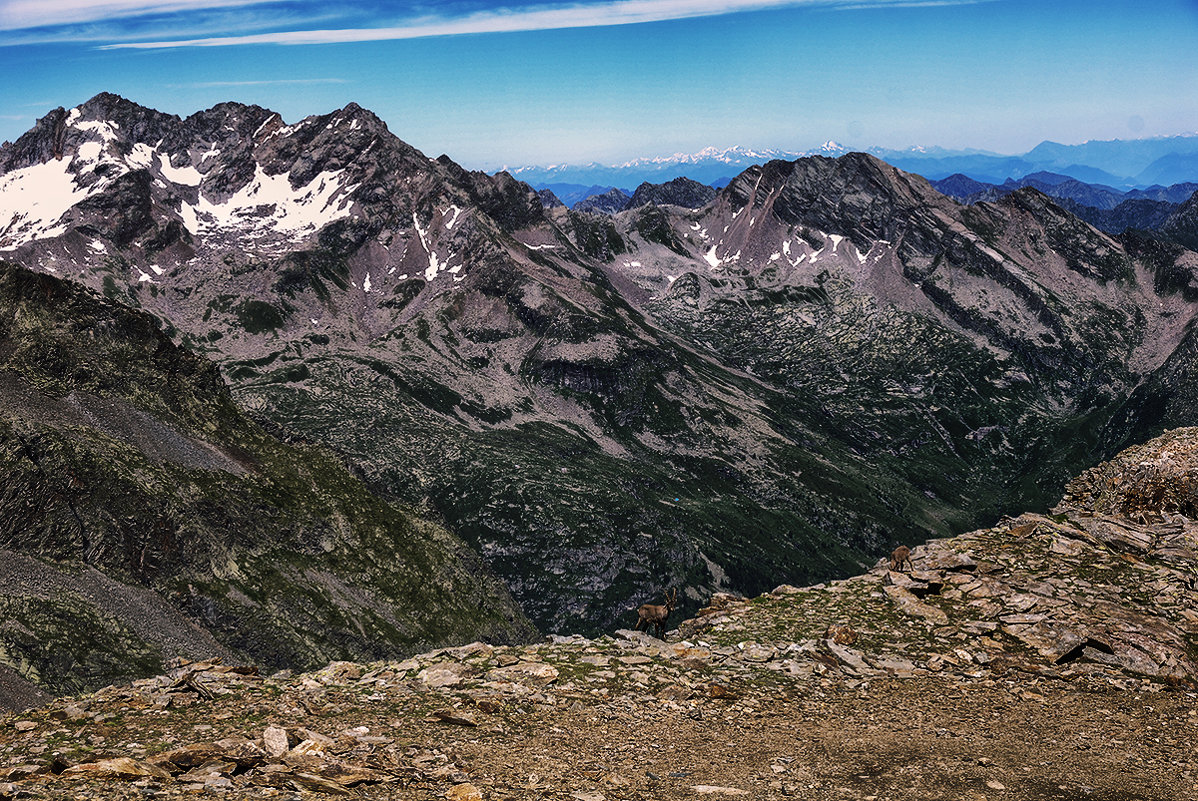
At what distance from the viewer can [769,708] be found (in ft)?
86.5

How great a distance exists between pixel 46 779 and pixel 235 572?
401 ft

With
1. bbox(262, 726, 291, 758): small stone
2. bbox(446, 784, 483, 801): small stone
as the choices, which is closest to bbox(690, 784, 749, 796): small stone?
bbox(446, 784, 483, 801): small stone

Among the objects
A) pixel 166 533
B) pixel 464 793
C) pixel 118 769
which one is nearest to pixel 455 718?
pixel 464 793

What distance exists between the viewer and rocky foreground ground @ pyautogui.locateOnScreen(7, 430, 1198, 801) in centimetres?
2020

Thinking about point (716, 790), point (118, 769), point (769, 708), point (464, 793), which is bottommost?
point (769, 708)

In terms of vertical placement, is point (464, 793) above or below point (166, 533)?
above

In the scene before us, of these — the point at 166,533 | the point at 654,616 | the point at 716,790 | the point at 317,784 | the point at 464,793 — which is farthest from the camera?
the point at 166,533

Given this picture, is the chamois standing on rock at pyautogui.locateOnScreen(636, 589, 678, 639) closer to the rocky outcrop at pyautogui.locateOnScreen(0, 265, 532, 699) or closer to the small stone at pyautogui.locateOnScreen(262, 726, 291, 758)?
the small stone at pyautogui.locateOnScreen(262, 726, 291, 758)

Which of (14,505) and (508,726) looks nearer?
(508,726)

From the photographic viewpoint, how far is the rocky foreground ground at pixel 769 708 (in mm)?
20203

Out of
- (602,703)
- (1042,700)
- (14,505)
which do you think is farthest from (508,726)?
(14,505)

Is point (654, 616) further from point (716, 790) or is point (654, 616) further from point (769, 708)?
point (716, 790)

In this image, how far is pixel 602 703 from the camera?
2645 centimetres

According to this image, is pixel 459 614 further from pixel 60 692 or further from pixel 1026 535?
pixel 1026 535
